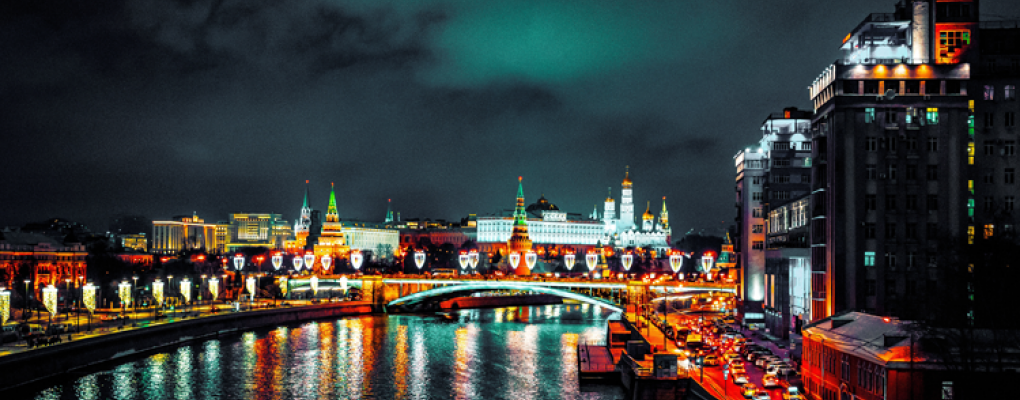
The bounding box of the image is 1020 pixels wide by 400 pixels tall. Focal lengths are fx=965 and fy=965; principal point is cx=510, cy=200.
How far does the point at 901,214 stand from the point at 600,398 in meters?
17.1

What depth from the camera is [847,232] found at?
46719mm

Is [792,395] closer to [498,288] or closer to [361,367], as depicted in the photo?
[361,367]

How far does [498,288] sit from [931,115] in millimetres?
50015

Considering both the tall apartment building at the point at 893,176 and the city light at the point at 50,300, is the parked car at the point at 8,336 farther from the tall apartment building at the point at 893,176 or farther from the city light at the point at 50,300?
the tall apartment building at the point at 893,176

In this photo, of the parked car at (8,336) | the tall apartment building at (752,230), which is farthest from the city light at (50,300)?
the tall apartment building at (752,230)

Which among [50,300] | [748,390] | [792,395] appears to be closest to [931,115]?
[748,390]

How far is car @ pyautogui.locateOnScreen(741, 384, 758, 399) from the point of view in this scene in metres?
36.6

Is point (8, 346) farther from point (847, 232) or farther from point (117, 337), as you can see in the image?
point (847, 232)

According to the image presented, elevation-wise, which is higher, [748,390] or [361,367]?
[748,390]

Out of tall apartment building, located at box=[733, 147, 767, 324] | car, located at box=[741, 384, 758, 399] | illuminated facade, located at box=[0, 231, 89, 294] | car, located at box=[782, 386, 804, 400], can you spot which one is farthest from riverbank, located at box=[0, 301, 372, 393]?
tall apartment building, located at box=[733, 147, 767, 324]

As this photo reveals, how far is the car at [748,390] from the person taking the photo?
120 feet

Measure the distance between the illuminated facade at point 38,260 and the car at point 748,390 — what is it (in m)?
78.5

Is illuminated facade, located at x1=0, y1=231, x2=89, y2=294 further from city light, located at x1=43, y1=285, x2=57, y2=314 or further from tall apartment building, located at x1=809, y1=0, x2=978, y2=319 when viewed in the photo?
tall apartment building, located at x1=809, y1=0, x2=978, y2=319

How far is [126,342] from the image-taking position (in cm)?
5531
